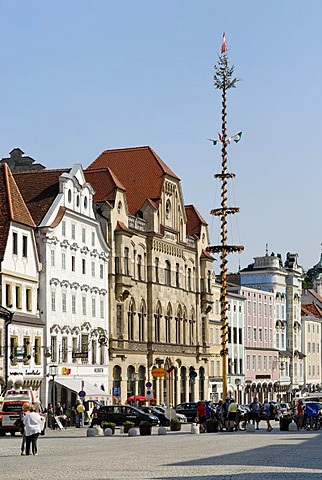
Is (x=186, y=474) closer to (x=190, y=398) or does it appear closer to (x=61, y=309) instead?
(x=61, y=309)

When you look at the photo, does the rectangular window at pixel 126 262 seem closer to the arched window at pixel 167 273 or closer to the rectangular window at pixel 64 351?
the arched window at pixel 167 273

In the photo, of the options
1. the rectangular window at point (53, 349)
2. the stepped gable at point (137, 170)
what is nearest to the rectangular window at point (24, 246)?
the rectangular window at point (53, 349)

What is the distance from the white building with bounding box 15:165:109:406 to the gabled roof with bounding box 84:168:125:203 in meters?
4.21

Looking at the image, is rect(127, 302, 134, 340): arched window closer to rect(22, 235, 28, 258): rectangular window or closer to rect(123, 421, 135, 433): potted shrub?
rect(22, 235, 28, 258): rectangular window

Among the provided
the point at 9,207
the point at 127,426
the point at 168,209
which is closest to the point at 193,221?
the point at 168,209

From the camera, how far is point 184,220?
365 feet

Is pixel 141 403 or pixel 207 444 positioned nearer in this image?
pixel 207 444

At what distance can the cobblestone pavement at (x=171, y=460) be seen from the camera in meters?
27.2

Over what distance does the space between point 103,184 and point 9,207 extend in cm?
2042

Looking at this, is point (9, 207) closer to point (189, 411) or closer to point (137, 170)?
point (189, 411)

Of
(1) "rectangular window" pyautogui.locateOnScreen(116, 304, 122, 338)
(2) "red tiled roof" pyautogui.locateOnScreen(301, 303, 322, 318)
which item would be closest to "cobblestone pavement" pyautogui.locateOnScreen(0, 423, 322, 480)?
(1) "rectangular window" pyautogui.locateOnScreen(116, 304, 122, 338)

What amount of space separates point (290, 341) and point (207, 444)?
112542 mm

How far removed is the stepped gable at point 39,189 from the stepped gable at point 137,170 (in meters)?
18.0

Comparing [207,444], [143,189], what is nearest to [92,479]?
[207,444]
